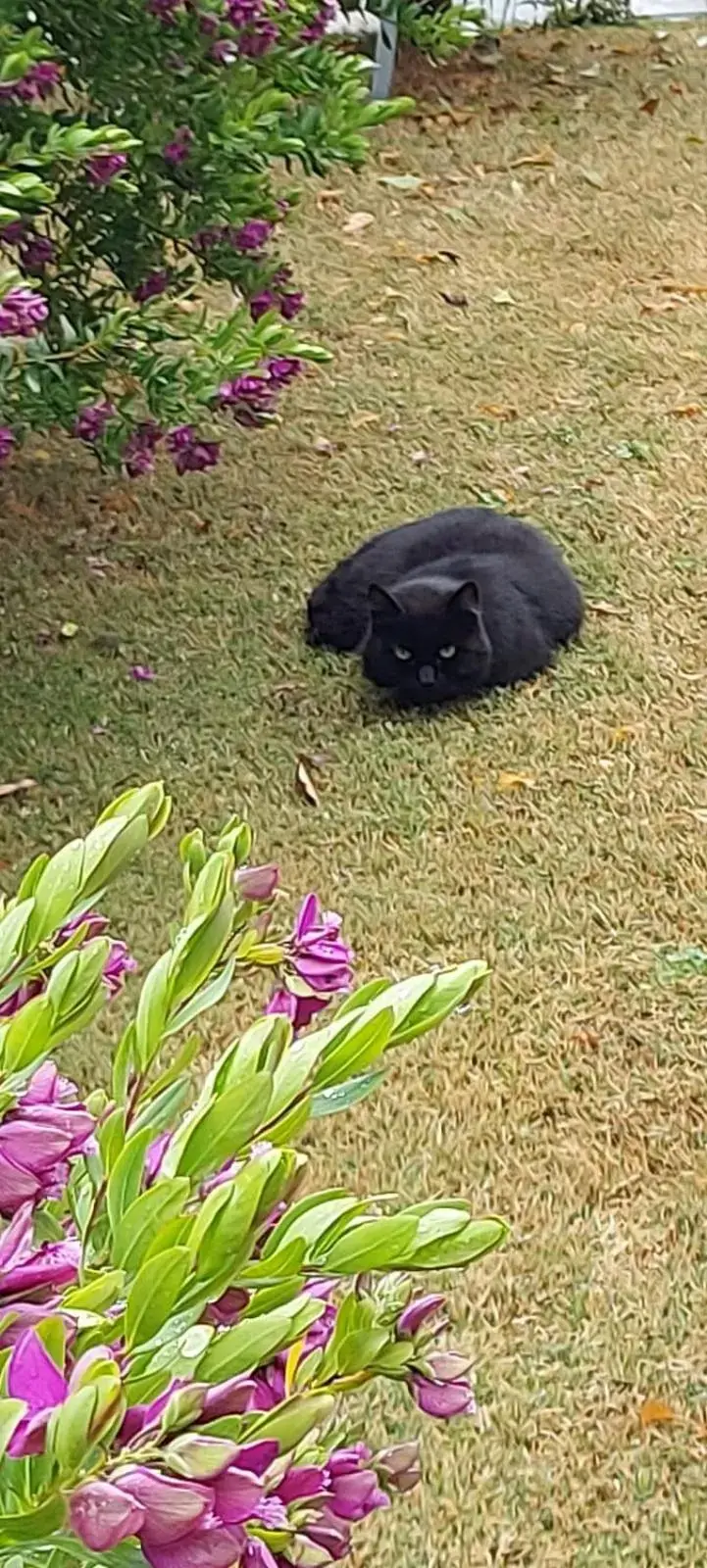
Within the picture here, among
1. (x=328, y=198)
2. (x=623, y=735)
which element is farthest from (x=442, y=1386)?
(x=328, y=198)

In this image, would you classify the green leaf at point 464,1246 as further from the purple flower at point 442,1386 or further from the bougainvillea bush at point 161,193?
the bougainvillea bush at point 161,193

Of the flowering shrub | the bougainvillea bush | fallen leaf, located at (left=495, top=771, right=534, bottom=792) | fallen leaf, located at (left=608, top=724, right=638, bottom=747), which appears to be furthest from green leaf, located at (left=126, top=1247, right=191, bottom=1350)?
fallen leaf, located at (left=608, top=724, right=638, bottom=747)

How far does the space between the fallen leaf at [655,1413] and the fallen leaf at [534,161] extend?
3.46 m

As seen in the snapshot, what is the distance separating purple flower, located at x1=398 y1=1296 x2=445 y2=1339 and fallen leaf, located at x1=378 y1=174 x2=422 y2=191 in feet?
13.1

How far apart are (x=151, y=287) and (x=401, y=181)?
199 cm

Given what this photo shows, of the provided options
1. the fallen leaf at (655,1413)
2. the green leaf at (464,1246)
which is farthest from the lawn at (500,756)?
the green leaf at (464,1246)

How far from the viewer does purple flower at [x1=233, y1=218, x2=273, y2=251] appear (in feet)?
7.85

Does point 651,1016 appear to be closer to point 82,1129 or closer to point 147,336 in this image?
point 147,336

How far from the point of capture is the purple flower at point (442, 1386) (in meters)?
0.56

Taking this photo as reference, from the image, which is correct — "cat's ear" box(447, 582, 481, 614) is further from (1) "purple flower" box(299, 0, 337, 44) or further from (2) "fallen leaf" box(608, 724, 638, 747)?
(1) "purple flower" box(299, 0, 337, 44)

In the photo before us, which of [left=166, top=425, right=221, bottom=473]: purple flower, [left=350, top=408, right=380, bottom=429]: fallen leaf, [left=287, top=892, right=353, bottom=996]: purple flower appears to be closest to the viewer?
[left=287, top=892, right=353, bottom=996]: purple flower

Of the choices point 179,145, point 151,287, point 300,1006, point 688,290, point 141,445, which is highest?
point 300,1006

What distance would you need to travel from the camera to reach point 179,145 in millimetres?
2236

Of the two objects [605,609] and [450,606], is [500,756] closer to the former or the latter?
[450,606]
